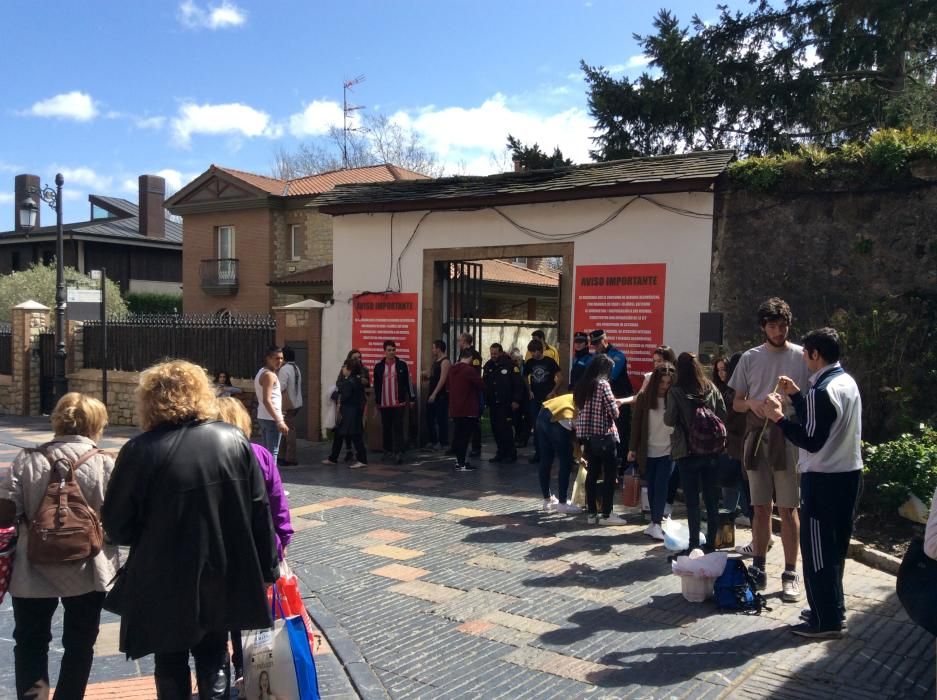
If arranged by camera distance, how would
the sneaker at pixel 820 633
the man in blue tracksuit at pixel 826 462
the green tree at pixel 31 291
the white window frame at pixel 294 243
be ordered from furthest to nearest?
1. the white window frame at pixel 294 243
2. the green tree at pixel 31 291
3. the sneaker at pixel 820 633
4. the man in blue tracksuit at pixel 826 462

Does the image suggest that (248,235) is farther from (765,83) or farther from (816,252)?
(816,252)

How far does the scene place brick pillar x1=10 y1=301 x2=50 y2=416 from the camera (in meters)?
18.6

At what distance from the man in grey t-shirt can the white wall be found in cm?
449

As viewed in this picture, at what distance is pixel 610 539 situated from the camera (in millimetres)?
7043

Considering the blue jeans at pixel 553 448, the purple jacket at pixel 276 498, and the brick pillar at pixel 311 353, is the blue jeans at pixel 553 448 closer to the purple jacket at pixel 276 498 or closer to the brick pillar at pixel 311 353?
the purple jacket at pixel 276 498

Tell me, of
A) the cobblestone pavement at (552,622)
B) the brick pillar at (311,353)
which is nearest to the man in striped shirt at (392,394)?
the brick pillar at (311,353)

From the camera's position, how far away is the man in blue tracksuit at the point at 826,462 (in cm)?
441

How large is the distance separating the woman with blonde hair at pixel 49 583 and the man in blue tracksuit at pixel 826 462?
11.5 ft

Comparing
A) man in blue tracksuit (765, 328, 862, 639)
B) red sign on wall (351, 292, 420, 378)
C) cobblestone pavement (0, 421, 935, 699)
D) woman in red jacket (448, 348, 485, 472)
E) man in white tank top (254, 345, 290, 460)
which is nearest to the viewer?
cobblestone pavement (0, 421, 935, 699)

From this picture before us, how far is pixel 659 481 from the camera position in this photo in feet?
22.9

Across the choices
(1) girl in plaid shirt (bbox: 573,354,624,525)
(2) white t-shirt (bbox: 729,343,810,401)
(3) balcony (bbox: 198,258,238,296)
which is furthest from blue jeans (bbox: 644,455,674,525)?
(3) balcony (bbox: 198,258,238,296)

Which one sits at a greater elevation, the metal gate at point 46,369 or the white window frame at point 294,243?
the white window frame at point 294,243

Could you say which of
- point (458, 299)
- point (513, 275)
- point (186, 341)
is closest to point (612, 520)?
point (458, 299)

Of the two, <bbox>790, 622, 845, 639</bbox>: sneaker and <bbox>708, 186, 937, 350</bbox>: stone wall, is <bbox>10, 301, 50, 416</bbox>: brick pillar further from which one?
<bbox>790, 622, 845, 639</bbox>: sneaker
